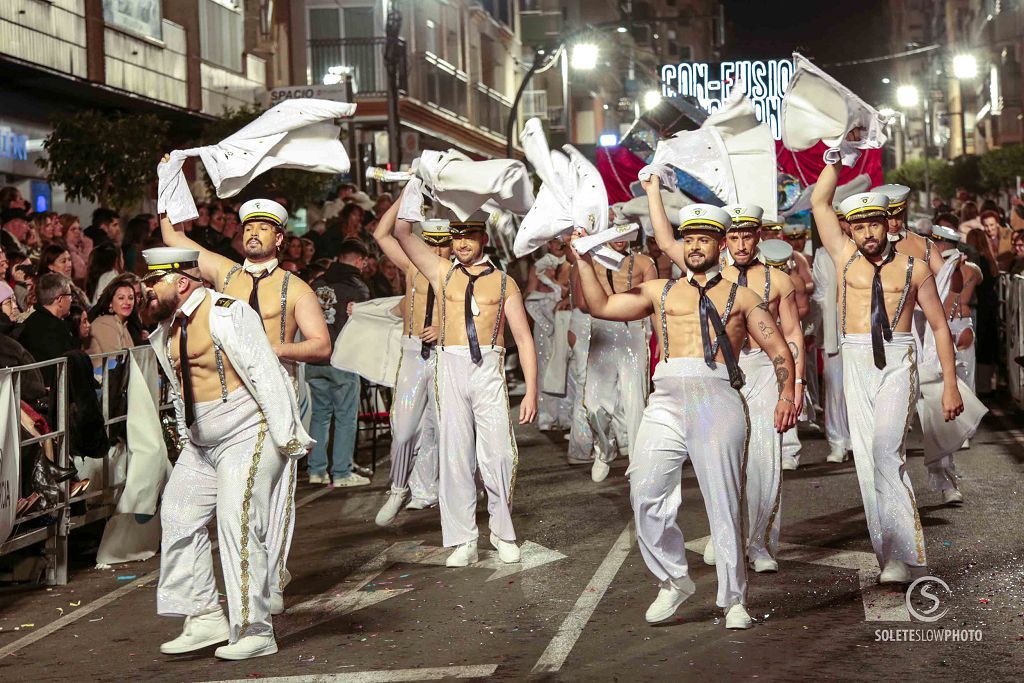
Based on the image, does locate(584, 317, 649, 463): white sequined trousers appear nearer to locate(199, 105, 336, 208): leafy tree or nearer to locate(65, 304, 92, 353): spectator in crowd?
locate(65, 304, 92, 353): spectator in crowd

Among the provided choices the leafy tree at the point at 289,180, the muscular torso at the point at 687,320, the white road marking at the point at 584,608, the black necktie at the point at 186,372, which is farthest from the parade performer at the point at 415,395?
the leafy tree at the point at 289,180

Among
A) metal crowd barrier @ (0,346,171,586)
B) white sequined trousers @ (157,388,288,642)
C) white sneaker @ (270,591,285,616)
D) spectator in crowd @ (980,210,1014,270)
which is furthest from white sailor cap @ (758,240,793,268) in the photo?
spectator in crowd @ (980,210,1014,270)

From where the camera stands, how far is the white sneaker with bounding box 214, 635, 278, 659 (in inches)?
297

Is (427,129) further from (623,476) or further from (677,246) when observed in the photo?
(677,246)

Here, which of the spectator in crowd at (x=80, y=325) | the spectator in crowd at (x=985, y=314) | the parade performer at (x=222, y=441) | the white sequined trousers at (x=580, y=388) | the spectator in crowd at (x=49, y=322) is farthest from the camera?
the spectator in crowd at (x=985, y=314)

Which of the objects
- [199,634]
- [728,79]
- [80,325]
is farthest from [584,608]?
[728,79]

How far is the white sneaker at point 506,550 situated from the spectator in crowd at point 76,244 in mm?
5815

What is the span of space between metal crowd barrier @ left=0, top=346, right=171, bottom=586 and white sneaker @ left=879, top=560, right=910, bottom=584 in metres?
4.76

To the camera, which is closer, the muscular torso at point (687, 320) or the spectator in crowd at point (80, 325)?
the muscular torso at point (687, 320)

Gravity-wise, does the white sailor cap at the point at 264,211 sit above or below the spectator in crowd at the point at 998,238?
below

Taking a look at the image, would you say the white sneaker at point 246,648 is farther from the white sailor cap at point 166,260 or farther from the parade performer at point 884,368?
the parade performer at point 884,368

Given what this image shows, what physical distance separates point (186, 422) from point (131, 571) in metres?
2.95

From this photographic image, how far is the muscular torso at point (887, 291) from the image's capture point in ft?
29.5

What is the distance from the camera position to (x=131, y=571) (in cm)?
1024
